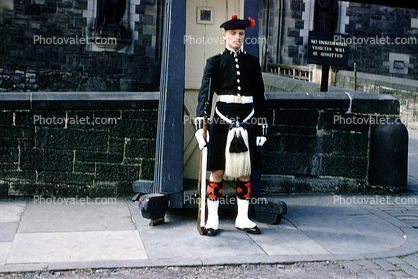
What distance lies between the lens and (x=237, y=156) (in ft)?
13.8


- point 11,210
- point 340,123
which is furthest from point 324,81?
point 11,210

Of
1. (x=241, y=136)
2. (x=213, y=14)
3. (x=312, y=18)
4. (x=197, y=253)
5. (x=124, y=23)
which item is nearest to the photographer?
(x=197, y=253)

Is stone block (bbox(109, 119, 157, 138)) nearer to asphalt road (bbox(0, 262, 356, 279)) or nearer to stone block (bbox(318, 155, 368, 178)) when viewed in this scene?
stone block (bbox(318, 155, 368, 178))

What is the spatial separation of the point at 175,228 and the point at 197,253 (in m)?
0.70

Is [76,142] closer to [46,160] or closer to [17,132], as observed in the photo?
[46,160]

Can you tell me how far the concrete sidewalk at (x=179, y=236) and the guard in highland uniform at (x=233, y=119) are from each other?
0.35 meters

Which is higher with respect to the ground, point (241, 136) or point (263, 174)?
point (241, 136)

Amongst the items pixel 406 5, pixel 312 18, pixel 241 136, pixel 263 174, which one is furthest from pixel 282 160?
pixel 312 18

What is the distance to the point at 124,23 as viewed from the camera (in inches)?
637

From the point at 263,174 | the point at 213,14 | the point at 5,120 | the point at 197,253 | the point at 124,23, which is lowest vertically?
the point at 197,253

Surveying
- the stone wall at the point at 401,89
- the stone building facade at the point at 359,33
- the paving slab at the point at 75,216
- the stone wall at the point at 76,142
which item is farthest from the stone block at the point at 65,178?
the stone building facade at the point at 359,33

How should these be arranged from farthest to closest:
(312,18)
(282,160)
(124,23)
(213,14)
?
(312,18)
(124,23)
(282,160)
(213,14)

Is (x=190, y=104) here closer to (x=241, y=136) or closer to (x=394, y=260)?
(x=241, y=136)

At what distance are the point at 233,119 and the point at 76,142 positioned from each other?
1.95 metres
